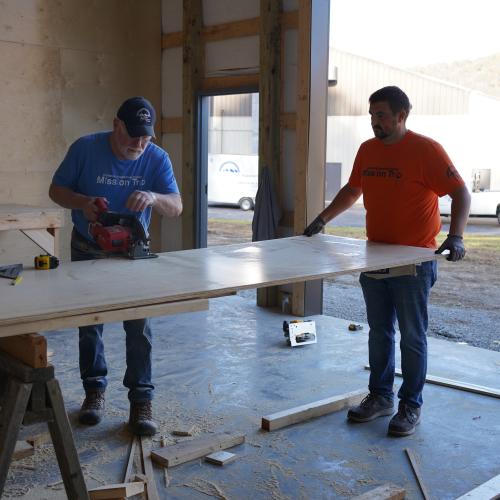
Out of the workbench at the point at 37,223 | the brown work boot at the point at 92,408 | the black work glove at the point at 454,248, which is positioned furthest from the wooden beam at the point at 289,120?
the brown work boot at the point at 92,408

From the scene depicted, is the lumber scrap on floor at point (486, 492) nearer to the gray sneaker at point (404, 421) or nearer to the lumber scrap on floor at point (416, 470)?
the lumber scrap on floor at point (416, 470)

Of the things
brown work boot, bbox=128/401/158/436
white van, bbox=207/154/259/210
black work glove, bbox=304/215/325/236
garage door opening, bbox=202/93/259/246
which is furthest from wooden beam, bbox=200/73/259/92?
white van, bbox=207/154/259/210

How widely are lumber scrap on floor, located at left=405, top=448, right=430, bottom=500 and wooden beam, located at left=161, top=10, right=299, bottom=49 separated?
13.0 feet

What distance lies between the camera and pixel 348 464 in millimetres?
2957

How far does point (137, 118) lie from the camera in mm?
2945

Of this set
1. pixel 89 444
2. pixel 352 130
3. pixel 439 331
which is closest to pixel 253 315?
pixel 439 331

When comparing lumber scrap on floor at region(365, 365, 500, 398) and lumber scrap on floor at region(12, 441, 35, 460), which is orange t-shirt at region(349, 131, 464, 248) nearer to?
lumber scrap on floor at region(365, 365, 500, 398)

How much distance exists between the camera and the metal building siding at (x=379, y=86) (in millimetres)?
11938

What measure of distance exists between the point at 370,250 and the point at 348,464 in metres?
1.01

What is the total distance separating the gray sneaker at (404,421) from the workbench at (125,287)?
2.70 ft

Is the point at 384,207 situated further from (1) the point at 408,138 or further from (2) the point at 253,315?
(2) the point at 253,315

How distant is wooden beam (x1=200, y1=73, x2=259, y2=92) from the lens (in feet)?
20.6

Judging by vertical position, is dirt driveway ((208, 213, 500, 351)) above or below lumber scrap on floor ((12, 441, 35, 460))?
below

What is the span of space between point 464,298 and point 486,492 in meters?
4.81
